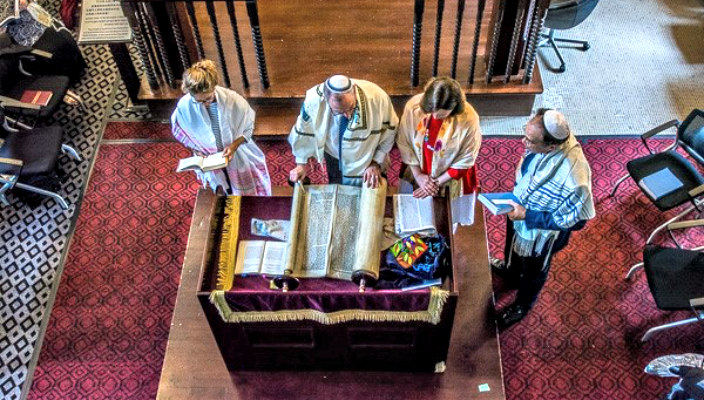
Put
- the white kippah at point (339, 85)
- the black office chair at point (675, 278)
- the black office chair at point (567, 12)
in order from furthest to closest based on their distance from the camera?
1. the black office chair at point (567, 12)
2. the black office chair at point (675, 278)
3. the white kippah at point (339, 85)

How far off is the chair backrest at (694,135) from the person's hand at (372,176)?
2228mm

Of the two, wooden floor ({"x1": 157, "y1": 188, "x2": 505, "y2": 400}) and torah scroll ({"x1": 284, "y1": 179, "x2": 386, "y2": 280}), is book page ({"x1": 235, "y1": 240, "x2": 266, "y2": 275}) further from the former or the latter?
wooden floor ({"x1": 157, "y1": 188, "x2": 505, "y2": 400})

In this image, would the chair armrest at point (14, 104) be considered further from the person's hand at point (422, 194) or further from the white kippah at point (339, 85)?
the person's hand at point (422, 194)

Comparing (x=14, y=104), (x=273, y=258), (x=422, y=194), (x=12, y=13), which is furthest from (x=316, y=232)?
(x=12, y=13)

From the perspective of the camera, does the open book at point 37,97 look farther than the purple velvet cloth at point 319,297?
Yes

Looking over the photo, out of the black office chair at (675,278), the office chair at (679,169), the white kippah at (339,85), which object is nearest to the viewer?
the white kippah at (339,85)

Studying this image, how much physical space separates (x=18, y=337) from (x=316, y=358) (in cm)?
208

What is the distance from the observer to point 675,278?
3436 mm

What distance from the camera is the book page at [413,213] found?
10.1ft

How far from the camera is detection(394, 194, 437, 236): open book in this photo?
3.06m

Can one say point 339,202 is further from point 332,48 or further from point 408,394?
point 332,48

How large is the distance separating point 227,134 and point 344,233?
95 centimetres

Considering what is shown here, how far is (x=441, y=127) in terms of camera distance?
300 cm

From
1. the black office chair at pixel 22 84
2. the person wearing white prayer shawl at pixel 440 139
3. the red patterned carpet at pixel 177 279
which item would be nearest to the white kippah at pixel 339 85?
the person wearing white prayer shawl at pixel 440 139
